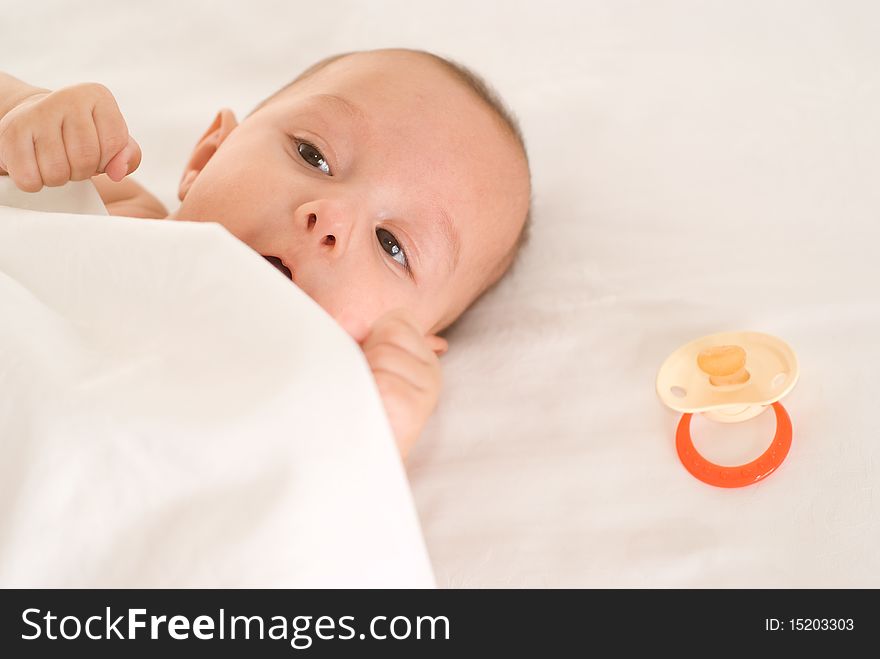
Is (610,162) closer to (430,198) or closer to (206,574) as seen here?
(430,198)

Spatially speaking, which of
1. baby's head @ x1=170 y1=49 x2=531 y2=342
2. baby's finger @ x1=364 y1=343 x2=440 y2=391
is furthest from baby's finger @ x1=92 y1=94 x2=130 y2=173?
baby's finger @ x1=364 y1=343 x2=440 y2=391

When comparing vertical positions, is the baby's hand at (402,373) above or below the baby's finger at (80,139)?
below

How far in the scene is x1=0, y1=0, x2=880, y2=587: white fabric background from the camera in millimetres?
1214

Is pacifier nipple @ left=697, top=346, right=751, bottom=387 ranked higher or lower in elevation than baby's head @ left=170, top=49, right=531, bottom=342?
lower

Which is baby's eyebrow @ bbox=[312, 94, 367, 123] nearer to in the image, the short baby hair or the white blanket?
the short baby hair

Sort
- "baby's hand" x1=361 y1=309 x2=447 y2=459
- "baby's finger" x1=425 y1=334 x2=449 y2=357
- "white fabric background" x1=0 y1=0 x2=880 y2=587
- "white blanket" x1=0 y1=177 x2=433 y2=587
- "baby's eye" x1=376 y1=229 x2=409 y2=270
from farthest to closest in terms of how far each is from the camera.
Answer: "baby's finger" x1=425 y1=334 x2=449 y2=357, "baby's eye" x1=376 y1=229 x2=409 y2=270, "white fabric background" x1=0 y1=0 x2=880 y2=587, "baby's hand" x1=361 y1=309 x2=447 y2=459, "white blanket" x1=0 y1=177 x2=433 y2=587

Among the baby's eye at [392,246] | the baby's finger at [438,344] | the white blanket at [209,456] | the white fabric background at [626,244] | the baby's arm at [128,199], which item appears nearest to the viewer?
the white blanket at [209,456]

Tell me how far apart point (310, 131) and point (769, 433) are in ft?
2.40

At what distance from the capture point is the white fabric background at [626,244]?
1.21 metres

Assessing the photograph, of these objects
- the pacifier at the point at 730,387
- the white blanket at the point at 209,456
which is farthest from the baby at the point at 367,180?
the pacifier at the point at 730,387

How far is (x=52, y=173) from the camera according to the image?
125 cm

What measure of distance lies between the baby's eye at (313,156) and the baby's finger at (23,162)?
13.3 inches

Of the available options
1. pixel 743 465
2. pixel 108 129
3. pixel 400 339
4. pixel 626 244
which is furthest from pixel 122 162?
pixel 743 465

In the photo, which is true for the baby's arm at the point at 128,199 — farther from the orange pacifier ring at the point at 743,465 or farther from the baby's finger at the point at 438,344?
the orange pacifier ring at the point at 743,465
